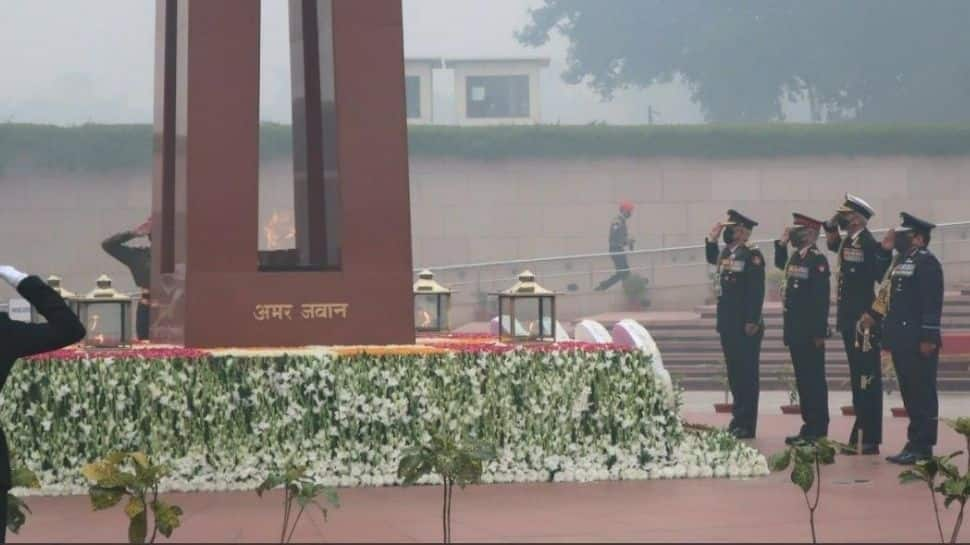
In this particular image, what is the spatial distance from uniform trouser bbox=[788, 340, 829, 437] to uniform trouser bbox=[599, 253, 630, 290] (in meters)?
16.5

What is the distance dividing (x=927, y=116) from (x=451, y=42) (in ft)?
33.5

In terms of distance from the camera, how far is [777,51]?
35.6m

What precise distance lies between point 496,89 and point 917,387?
26.1 metres

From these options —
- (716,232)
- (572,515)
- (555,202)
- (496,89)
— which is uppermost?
(496,89)

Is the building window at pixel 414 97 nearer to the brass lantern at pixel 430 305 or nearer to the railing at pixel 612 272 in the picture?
the railing at pixel 612 272

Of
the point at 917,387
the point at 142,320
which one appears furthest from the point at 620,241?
Result: the point at 917,387

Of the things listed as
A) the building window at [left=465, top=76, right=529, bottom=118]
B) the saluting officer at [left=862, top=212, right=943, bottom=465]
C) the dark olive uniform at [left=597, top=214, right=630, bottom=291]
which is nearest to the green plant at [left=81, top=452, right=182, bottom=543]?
the saluting officer at [left=862, top=212, right=943, bottom=465]

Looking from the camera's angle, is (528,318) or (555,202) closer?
(528,318)

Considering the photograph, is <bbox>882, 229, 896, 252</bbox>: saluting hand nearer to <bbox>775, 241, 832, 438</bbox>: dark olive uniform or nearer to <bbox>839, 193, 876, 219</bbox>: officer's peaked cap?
<bbox>839, 193, 876, 219</bbox>: officer's peaked cap

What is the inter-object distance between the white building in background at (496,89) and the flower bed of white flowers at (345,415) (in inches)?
1040

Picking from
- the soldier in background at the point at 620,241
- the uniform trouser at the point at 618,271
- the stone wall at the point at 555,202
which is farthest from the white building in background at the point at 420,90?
the uniform trouser at the point at 618,271

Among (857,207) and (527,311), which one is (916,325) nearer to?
(857,207)

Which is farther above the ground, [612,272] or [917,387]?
[612,272]

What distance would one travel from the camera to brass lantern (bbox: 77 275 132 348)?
8711mm
